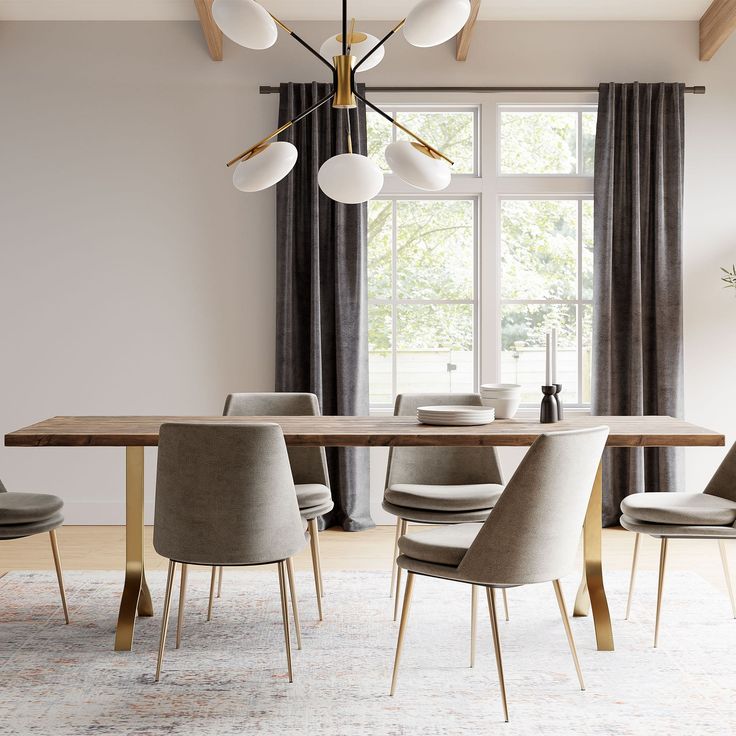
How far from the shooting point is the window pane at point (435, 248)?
5.02 metres

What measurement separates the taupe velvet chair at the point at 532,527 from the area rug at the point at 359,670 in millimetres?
257

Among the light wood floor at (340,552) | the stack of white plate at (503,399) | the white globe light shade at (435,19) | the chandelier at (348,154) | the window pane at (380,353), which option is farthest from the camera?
the window pane at (380,353)

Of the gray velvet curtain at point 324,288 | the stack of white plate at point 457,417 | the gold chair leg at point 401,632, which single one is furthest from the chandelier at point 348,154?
the gray velvet curtain at point 324,288

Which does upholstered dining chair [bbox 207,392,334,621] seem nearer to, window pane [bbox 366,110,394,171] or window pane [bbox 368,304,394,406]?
window pane [bbox 368,304,394,406]

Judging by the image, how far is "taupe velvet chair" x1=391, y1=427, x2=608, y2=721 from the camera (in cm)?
220

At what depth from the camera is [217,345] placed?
492 centimetres

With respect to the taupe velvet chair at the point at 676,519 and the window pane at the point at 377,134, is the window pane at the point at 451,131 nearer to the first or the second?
the window pane at the point at 377,134

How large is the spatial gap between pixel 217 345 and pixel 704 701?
3348 mm

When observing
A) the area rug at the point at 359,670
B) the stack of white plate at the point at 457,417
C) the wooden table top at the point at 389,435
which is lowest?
the area rug at the point at 359,670

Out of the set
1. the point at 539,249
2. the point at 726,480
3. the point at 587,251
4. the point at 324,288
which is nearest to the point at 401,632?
the point at 726,480

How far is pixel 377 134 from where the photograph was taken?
5.02 meters

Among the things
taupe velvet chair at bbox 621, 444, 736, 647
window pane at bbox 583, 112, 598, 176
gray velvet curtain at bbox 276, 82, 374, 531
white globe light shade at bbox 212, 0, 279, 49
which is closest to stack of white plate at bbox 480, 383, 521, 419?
taupe velvet chair at bbox 621, 444, 736, 647

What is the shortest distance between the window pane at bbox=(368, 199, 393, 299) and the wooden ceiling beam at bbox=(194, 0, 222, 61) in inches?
49.5

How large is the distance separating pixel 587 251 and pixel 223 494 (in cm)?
337
